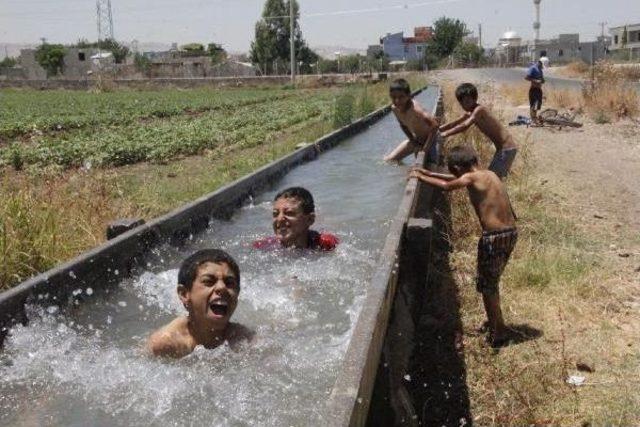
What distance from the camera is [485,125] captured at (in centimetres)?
778

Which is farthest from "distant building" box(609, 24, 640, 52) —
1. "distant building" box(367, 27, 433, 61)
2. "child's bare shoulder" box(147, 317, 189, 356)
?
"child's bare shoulder" box(147, 317, 189, 356)

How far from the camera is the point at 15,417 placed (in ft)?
11.5

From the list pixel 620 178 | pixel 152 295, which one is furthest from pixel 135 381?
pixel 620 178

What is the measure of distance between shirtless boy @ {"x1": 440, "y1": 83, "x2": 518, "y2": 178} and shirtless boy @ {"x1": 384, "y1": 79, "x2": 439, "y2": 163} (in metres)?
0.70

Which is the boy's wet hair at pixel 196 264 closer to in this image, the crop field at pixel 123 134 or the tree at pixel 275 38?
the crop field at pixel 123 134

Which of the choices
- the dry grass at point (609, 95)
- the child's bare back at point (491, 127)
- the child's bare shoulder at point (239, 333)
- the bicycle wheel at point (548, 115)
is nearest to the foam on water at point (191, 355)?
the child's bare shoulder at point (239, 333)

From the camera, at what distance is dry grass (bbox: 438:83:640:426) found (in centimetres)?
396

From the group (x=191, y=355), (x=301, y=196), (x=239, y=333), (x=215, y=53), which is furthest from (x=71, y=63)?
(x=191, y=355)

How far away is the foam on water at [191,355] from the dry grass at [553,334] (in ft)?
3.15

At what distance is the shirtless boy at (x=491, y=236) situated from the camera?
491 centimetres

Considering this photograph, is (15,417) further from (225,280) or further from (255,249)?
(255,249)

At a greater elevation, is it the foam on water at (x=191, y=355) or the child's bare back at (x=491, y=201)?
the child's bare back at (x=491, y=201)

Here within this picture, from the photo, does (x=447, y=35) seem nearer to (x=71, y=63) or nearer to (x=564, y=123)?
(x=71, y=63)

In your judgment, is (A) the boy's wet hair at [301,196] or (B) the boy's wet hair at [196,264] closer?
(B) the boy's wet hair at [196,264]
